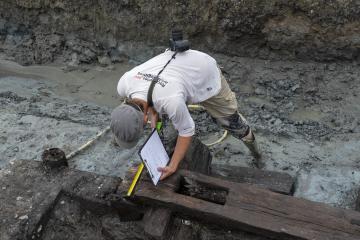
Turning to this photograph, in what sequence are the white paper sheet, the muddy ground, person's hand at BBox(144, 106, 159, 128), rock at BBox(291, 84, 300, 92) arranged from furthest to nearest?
1. rock at BBox(291, 84, 300, 92)
2. the muddy ground
3. person's hand at BBox(144, 106, 159, 128)
4. the white paper sheet

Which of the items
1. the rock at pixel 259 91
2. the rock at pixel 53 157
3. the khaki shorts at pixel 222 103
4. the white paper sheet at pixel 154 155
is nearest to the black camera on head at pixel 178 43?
the khaki shorts at pixel 222 103

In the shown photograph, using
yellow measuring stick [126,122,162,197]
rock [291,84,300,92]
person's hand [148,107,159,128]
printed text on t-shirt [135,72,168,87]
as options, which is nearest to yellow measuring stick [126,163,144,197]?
yellow measuring stick [126,122,162,197]

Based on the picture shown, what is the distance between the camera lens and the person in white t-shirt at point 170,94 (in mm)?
2895

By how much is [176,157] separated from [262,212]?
2.37 feet

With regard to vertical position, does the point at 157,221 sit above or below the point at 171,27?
above

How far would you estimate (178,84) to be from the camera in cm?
303

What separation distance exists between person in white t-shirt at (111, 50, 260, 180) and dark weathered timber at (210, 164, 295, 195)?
78 cm

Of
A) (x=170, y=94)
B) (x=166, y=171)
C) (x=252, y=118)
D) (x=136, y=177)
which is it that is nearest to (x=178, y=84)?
(x=170, y=94)

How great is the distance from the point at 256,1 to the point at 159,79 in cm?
320

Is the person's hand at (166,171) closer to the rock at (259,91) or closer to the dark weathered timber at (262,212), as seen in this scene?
the dark weathered timber at (262,212)

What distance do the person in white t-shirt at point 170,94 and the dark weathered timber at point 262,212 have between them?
0.22 metres

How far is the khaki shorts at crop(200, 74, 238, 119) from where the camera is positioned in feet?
11.8

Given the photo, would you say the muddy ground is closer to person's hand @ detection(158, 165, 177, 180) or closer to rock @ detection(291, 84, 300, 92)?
rock @ detection(291, 84, 300, 92)

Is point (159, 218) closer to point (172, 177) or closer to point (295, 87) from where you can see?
point (172, 177)
